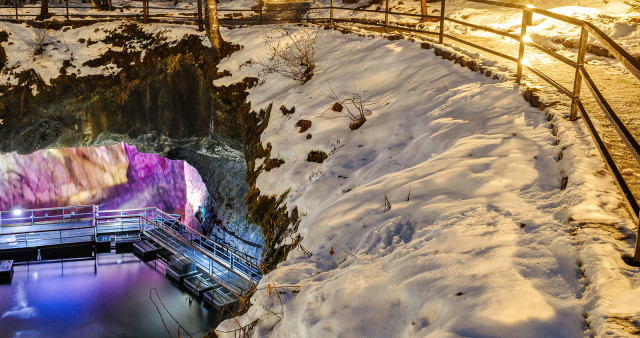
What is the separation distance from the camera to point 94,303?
1132 centimetres

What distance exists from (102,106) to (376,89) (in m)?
11.2

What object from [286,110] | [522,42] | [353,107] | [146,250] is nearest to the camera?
[522,42]

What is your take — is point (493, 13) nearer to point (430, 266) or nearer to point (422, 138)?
point (422, 138)

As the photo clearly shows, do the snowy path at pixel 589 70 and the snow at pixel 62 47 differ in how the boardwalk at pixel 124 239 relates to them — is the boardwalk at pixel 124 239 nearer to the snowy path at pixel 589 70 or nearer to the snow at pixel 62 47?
the snow at pixel 62 47

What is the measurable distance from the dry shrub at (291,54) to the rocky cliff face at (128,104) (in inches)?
69.4

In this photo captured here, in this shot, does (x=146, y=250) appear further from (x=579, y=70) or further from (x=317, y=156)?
Answer: (x=579, y=70)

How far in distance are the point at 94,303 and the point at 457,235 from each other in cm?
1013

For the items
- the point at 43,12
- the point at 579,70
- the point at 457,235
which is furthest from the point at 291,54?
the point at 43,12

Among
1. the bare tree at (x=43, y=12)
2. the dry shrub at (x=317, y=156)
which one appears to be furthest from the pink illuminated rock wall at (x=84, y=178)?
the dry shrub at (x=317, y=156)

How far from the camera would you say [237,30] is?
1609 cm

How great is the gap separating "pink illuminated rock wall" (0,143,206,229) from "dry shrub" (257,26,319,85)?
1681cm

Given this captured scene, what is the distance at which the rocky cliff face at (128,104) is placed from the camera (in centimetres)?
1552

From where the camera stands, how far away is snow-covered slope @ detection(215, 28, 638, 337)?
2867mm

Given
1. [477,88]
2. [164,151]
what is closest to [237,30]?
[164,151]
